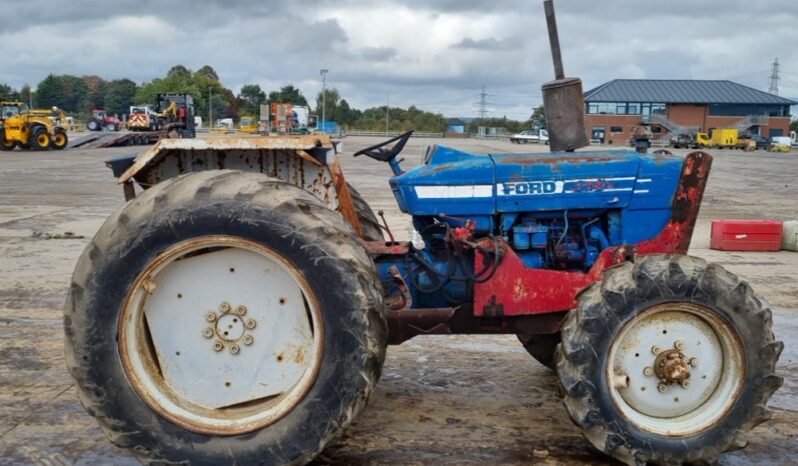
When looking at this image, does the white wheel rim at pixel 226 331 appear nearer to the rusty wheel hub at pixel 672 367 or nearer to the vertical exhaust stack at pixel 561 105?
the rusty wheel hub at pixel 672 367

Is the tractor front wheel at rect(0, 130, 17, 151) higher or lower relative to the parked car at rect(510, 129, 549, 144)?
lower

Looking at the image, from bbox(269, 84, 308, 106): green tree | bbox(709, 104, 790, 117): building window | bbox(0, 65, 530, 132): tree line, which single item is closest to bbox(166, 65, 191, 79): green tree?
bbox(0, 65, 530, 132): tree line

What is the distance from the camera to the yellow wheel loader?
35000 millimetres

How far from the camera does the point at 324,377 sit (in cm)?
332

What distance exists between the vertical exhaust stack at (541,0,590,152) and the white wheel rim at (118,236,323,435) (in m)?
2.02

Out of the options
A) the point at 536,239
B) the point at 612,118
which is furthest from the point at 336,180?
the point at 612,118

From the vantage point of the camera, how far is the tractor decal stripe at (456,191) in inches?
164

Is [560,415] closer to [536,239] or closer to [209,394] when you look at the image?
[536,239]

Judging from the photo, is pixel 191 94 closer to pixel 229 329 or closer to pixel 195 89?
pixel 195 89

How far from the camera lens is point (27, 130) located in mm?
35469

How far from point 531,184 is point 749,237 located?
7459 millimetres

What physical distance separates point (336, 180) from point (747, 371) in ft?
8.26

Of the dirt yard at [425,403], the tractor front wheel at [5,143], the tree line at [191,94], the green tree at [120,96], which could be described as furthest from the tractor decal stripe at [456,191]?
the green tree at [120,96]

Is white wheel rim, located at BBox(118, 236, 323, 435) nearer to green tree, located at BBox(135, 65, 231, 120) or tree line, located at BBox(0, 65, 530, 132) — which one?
tree line, located at BBox(0, 65, 530, 132)
